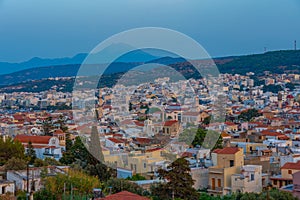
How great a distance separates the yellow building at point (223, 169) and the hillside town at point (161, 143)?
18mm

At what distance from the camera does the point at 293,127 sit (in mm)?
22391

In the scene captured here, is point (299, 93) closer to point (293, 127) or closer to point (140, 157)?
point (293, 127)

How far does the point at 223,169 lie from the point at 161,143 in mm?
4265

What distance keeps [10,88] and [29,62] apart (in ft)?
141

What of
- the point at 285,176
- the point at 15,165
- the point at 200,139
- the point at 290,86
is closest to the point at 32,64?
the point at 290,86

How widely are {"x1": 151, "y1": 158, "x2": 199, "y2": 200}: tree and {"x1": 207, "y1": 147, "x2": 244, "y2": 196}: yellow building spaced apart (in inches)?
49.8

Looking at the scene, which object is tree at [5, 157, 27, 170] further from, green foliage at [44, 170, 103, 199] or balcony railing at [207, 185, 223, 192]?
balcony railing at [207, 185, 223, 192]

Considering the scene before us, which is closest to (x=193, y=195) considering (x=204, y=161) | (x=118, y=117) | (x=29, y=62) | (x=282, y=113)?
(x=204, y=161)

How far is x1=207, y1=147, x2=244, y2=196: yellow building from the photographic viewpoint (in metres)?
10.8

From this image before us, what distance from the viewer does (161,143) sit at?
1497cm

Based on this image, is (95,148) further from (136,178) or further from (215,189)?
(215,189)

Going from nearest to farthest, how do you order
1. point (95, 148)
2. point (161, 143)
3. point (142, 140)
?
point (95, 148)
point (161, 143)
point (142, 140)

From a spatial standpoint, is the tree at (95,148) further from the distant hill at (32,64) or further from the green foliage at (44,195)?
the distant hill at (32,64)

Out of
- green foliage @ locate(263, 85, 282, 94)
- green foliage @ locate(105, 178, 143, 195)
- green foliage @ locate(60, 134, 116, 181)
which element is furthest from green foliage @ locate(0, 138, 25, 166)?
green foliage @ locate(263, 85, 282, 94)
